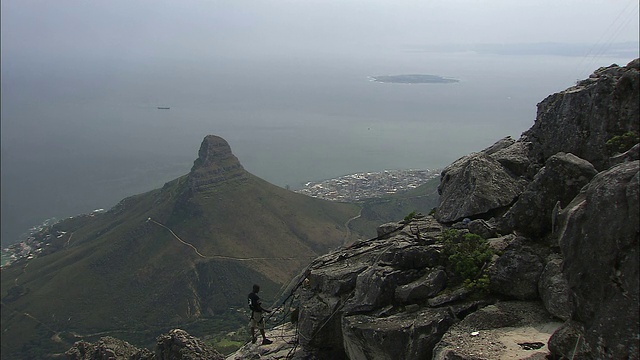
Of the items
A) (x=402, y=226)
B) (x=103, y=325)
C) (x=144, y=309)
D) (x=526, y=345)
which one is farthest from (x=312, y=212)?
(x=526, y=345)

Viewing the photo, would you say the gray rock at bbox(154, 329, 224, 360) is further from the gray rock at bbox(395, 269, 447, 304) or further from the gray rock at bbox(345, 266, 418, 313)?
the gray rock at bbox(395, 269, 447, 304)

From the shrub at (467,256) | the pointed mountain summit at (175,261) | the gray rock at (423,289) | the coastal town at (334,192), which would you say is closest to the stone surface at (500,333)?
the shrub at (467,256)

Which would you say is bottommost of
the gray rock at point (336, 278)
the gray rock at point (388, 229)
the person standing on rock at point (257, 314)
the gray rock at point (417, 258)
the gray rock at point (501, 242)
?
the person standing on rock at point (257, 314)

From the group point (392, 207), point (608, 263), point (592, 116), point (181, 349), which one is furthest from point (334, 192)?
point (608, 263)

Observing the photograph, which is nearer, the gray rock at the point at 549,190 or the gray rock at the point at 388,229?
the gray rock at the point at 549,190

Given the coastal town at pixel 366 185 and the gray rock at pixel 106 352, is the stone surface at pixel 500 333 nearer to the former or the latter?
the gray rock at pixel 106 352

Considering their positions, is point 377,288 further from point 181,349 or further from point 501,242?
point 181,349
